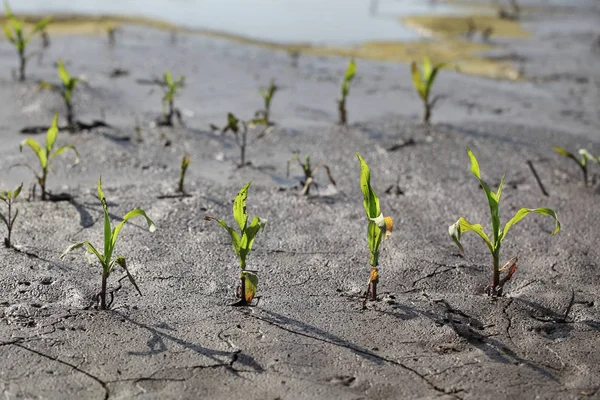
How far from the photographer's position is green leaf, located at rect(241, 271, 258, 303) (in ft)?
9.25

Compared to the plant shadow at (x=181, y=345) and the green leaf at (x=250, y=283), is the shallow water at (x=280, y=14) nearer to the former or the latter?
the green leaf at (x=250, y=283)

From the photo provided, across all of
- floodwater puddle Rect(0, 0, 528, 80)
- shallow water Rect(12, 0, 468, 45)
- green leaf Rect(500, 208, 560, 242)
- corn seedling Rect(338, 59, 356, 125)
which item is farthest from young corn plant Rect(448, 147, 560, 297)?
shallow water Rect(12, 0, 468, 45)

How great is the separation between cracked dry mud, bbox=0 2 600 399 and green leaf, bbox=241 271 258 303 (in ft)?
0.20

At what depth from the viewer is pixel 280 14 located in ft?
39.2

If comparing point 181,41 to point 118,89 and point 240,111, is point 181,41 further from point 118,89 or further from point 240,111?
point 240,111

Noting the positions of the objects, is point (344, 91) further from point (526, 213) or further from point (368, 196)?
point (526, 213)

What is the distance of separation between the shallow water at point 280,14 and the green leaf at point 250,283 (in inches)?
288

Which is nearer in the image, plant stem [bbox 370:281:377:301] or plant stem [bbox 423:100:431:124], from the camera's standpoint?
plant stem [bbox 370:281:377:301]

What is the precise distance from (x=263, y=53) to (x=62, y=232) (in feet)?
18.0

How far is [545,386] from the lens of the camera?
8.11ft

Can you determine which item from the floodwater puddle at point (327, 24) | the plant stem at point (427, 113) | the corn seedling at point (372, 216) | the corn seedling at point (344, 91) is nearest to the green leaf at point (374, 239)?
the corn seedling at point (372, 216)

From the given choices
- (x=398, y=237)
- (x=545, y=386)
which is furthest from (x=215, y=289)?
(x=545, y=386)

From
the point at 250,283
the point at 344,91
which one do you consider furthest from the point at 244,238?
the point at 344,91

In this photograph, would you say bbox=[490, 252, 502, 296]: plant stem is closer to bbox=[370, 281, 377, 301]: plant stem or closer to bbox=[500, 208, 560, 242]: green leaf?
bbox=[500, 208, 560, 242]: green leaf
